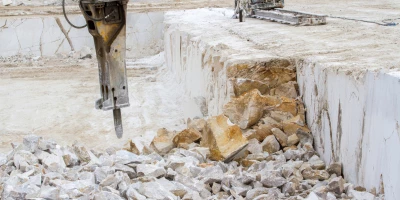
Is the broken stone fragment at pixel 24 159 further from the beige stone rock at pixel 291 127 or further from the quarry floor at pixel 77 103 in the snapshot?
the quarry floor at pixel 77 103

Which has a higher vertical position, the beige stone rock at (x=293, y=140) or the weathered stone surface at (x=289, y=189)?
the beige stone rock at (x=293, y=140)

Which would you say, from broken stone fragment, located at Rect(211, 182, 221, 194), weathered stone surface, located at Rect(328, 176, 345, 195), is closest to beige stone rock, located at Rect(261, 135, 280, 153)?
broken stone fragment, located at Rect(211, 182, 221, 194)

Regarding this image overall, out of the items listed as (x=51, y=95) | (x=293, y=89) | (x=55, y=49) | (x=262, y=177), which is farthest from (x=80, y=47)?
(x=262, y=177)

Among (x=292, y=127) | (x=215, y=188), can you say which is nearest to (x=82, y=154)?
(x=215, y=188)

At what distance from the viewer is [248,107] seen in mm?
4352

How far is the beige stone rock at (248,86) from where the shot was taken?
461cm

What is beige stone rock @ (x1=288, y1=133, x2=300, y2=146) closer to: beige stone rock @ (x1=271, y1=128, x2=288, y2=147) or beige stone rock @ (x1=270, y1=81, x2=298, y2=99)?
beige stone rock @ (x1=271, y1=128, x2=288, y2=147)

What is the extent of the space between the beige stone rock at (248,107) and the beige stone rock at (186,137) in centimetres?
30

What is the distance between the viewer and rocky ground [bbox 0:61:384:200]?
3227mm

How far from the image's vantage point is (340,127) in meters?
3.48

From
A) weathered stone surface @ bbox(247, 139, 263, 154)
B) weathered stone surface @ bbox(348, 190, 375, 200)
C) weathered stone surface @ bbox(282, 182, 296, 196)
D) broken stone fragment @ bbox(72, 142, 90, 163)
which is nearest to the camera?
weathered stone surface @ bbox(348, 190, 375, 200)

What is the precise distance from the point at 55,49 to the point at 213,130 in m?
9.03

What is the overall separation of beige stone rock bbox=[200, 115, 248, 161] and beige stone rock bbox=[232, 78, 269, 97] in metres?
0.55

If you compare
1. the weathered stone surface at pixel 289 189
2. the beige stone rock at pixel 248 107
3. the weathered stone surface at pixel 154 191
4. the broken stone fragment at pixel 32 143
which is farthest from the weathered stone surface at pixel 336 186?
the broken stone fragment at pixel 32 143
